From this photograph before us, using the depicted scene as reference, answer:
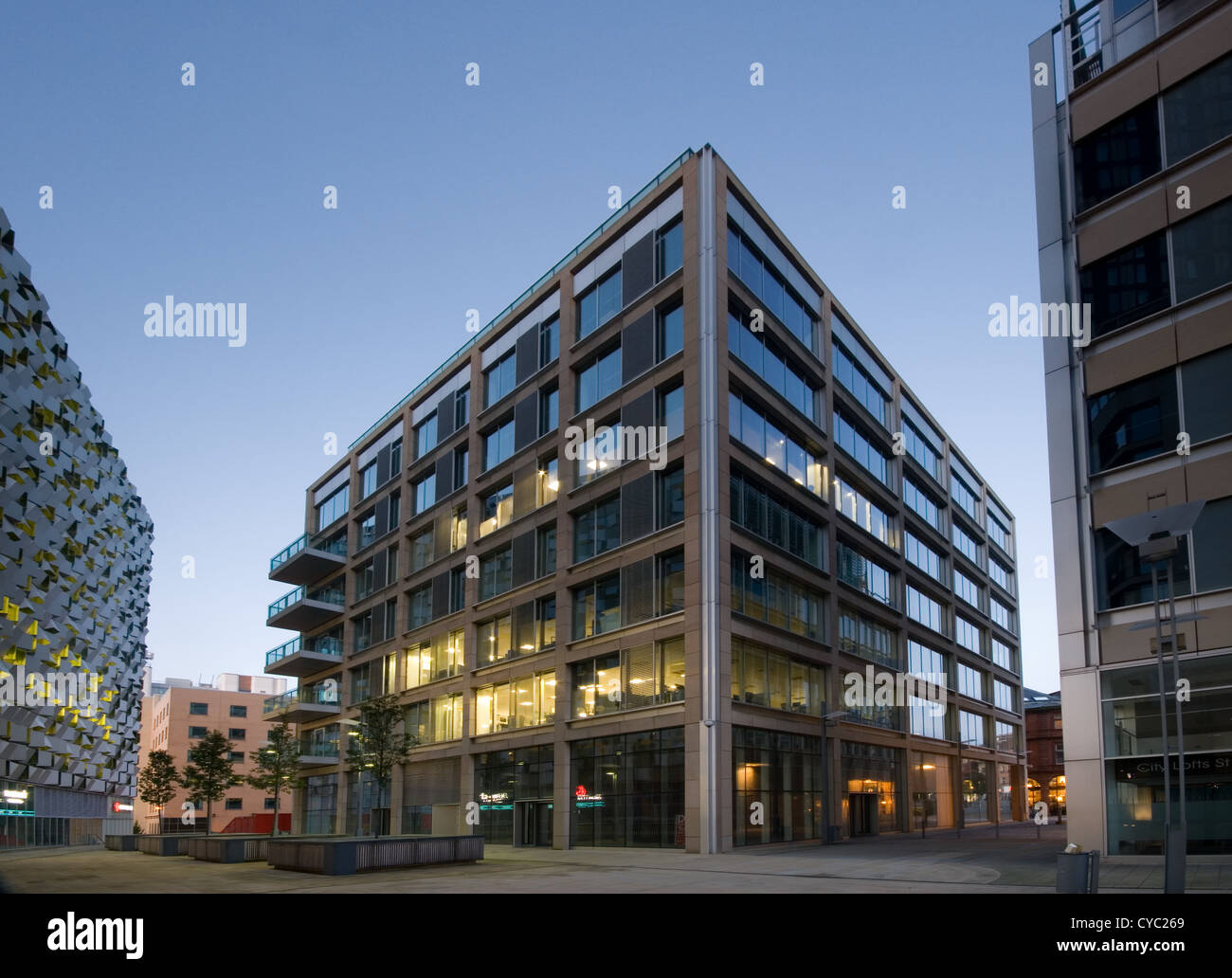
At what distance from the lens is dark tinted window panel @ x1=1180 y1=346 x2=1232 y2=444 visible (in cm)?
2569

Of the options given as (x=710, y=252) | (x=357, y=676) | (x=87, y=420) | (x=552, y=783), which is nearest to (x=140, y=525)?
(x=87, y=420)

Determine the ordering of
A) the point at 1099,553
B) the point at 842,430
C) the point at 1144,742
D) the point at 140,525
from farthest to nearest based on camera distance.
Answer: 1. the point at 140,525
2. the point at 842,430
3. the point at 1099,553
4. the point at 1144,742

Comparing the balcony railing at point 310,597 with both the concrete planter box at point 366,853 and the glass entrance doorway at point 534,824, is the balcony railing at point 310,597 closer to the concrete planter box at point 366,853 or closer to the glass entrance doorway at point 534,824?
the glass entrance doorway at point 534,824

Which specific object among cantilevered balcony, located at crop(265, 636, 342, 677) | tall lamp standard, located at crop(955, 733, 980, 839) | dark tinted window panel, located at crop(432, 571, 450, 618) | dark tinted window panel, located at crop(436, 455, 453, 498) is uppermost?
dark tinted window panel, located at crop(436, 455, 453, 498)

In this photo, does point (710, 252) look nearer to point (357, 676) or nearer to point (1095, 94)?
point (1095, 94)

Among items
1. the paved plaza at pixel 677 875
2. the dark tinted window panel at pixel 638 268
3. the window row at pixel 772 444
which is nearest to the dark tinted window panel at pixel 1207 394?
the paved plaza at pixel 677 875

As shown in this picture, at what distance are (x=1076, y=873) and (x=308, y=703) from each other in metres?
61.2

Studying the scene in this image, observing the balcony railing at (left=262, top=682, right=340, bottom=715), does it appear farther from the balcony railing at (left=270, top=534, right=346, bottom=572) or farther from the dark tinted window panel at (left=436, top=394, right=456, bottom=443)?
the dark tinted window panel at (left=436, top=394, right=456, bottom=443)

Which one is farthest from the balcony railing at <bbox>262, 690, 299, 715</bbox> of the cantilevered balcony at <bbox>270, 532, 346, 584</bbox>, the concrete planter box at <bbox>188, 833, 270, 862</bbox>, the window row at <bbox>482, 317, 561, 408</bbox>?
the concrete planter box at <bbox>188, 833, 270, 862</bbox>

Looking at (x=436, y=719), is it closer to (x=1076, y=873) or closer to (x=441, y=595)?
(x=441, y=595)

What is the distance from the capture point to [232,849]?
3569 cm

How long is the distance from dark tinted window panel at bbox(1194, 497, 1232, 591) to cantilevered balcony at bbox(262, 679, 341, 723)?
53.3m

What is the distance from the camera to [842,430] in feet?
169
